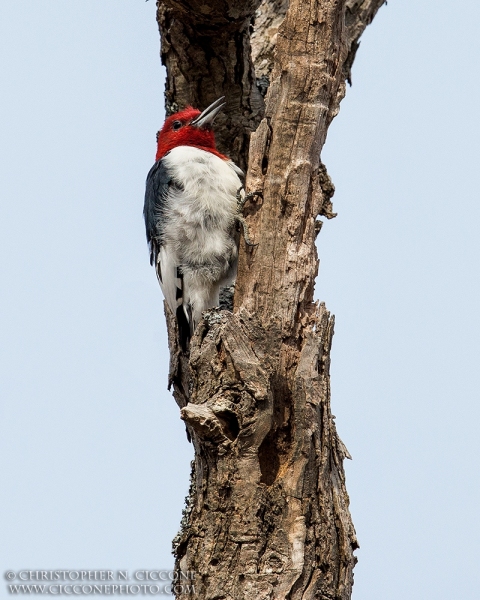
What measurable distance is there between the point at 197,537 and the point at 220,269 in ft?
5.77

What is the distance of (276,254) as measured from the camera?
3.90 m

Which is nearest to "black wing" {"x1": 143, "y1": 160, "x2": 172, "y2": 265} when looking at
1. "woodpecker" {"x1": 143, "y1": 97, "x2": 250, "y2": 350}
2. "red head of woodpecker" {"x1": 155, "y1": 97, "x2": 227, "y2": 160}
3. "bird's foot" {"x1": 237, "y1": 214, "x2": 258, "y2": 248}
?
"woodpecker" {"x1": 143, "y1": 97, "x2": 250, "y2": 350}

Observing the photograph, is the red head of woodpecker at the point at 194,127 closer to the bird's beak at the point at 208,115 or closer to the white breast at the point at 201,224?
the bird's beak at the point at 208,115

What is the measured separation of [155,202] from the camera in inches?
197

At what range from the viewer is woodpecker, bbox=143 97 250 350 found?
4812 mm

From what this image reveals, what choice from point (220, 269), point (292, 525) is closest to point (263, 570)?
point (292, 525)

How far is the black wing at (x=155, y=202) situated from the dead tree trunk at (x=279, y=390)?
106 cm

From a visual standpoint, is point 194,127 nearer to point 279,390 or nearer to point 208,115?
point 208,115

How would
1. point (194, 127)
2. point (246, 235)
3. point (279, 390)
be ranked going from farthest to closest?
point (194, 127) < point (246, 235) < point (279, 390)

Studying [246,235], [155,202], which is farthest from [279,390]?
[155,202]

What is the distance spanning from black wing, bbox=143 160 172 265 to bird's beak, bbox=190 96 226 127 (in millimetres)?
318

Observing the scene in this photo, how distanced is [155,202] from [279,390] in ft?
5.68

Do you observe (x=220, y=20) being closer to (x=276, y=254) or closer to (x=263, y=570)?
(x=276, y=254)

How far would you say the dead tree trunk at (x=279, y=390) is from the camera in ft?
11.4
